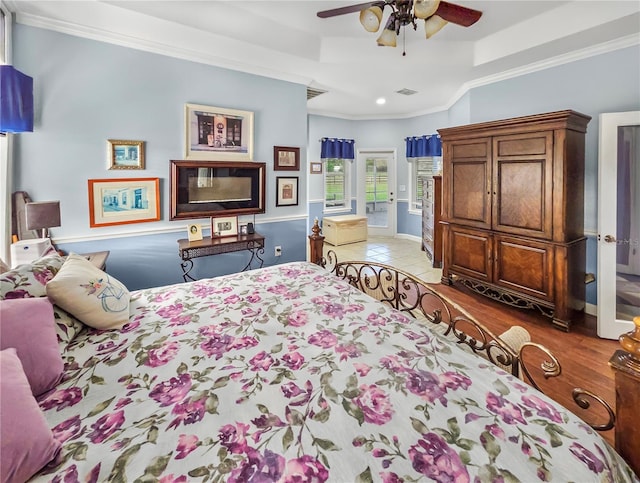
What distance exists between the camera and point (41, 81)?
2.67 m

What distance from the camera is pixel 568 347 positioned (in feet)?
8.75

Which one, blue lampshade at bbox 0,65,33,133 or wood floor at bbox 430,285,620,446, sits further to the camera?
blue lampshade at bbox 0,65,33,133

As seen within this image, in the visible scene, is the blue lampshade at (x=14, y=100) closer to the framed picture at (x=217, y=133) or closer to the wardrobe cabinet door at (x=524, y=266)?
the framed picture at (x=217, y=133)

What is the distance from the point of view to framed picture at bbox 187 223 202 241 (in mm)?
3425

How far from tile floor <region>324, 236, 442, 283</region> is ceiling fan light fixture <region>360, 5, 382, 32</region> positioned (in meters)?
3.19

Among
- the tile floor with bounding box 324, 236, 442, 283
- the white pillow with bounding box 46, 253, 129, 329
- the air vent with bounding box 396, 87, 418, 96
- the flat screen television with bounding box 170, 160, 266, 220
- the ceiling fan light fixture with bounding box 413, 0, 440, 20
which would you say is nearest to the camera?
the white pillow with bounding box 46, 253, 129, 329

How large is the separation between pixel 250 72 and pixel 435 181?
319cm

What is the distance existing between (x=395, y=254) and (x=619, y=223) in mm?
3420

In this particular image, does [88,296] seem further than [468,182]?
No

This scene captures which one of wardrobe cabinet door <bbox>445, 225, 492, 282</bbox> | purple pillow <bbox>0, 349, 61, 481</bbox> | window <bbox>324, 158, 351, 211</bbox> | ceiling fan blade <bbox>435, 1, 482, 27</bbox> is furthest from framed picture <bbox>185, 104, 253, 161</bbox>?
window <bbox>324, 158, 351, 211</bbox>

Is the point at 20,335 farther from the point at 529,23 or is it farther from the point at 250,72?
the point at 529,23

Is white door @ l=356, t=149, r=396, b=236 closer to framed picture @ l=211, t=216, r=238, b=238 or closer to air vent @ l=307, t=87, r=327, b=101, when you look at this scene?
air vent @ l=307, t=87, r=327, b=101

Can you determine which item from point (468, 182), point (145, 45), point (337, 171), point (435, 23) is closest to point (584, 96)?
point (468, 182)

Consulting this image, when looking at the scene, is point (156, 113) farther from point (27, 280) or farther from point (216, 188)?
point (27, 280)
